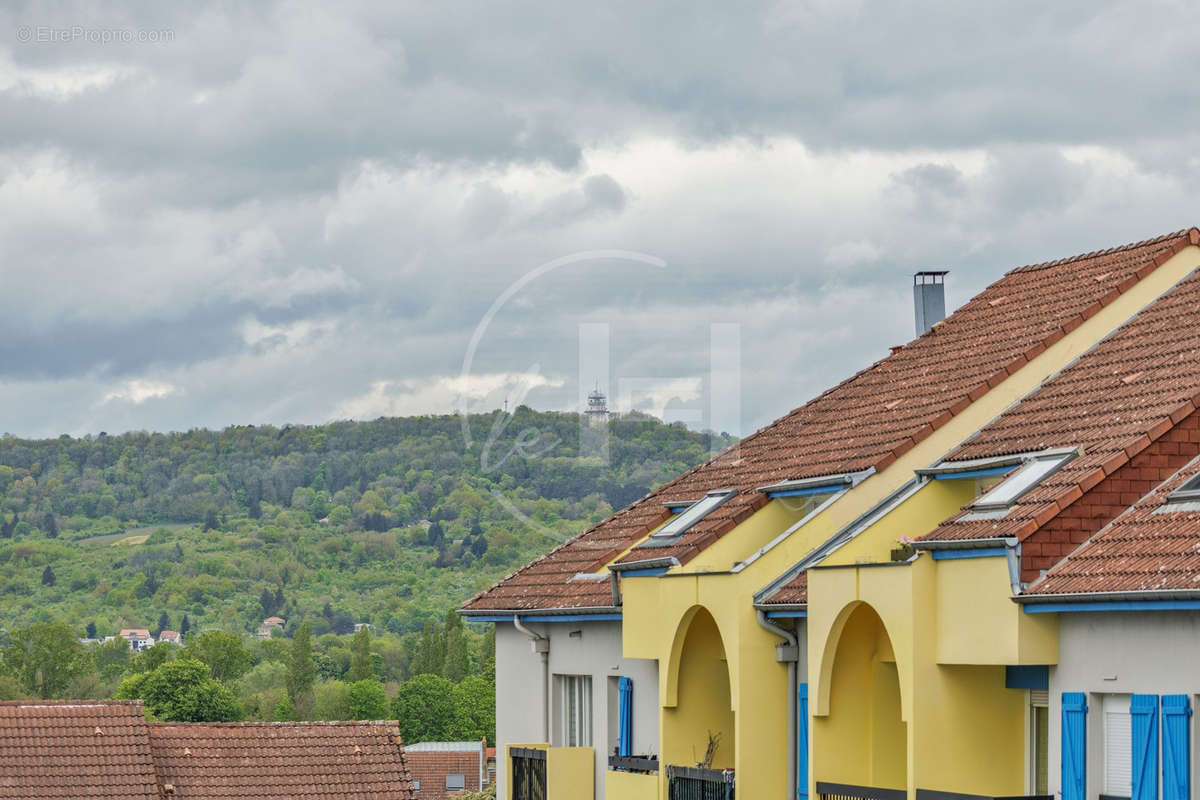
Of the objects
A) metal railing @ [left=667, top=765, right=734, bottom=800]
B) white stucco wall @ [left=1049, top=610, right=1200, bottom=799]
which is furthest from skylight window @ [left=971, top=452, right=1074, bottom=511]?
metal railing @ [left=667, top=765, right=734, bottom=800]

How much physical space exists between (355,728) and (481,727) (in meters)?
138

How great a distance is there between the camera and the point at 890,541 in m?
22.4

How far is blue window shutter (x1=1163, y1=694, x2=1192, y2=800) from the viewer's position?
1641 centimetres

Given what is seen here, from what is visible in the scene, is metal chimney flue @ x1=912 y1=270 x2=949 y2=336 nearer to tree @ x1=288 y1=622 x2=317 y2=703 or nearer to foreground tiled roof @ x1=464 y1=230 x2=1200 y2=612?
foreground tiled roof @ x1=464 y1=230 x2=1200 y2=612

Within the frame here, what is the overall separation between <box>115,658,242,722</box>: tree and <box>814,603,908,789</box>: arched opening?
447 ft

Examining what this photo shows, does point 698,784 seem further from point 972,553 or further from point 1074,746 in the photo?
point 1074,746

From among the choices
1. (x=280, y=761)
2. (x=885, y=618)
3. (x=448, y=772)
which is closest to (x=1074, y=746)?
(x=885, y=618)

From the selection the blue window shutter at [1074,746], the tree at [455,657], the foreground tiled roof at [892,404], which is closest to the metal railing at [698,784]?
the foreground tiled roof at [892,404]

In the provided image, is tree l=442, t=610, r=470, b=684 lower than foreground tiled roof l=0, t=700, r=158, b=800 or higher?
lower

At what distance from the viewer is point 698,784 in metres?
24.7

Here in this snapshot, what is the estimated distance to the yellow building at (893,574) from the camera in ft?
62.5

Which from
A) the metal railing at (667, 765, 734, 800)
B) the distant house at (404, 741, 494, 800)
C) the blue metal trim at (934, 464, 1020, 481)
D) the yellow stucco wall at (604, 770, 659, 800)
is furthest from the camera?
the distant house at (404, 741, 494, 800)

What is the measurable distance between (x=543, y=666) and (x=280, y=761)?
8228mm

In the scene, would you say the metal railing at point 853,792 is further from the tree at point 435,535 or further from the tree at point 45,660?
the tree at point 45,660
